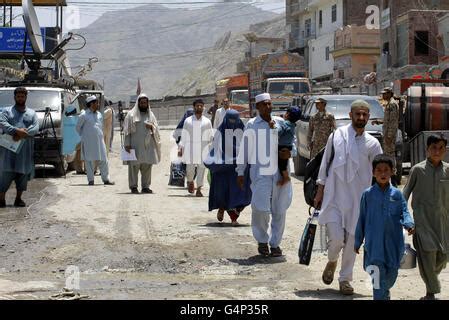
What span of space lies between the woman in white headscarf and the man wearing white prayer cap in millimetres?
1867

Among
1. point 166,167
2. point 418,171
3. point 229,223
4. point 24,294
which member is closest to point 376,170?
point 418,171

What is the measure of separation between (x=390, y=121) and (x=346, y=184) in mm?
9499

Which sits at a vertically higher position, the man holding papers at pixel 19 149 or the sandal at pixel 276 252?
the man holding papers at pixel 19 149

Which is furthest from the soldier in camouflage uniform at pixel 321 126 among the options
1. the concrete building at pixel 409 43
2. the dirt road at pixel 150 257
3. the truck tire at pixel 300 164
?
the concrete building at pixel 409 43

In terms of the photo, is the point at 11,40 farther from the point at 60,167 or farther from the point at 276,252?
the point at 276,252

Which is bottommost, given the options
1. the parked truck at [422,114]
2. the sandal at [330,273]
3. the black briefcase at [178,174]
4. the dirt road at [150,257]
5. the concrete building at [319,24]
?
the dirt road at [150,257]

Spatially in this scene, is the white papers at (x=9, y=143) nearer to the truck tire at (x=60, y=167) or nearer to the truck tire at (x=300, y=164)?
the truck tire at (x=60, y=167)

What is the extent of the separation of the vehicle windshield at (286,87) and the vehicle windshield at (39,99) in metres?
17.9

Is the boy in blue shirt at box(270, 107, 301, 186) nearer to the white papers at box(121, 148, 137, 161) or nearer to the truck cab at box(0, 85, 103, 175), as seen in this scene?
the white papers at box(121, 148, 137, 161)

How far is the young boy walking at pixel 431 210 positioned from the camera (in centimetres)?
750

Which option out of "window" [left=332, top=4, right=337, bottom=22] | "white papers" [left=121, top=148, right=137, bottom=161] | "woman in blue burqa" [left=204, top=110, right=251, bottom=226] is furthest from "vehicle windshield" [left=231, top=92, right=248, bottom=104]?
"woman in blue burqa" [left=204, top=110, right=251, bottom=226]

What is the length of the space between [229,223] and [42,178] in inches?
333

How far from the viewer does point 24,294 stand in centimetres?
758

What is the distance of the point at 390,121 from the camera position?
17203 millimetres
